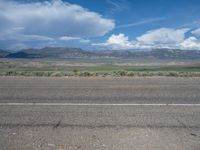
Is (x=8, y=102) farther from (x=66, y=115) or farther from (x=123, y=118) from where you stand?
Answer: (x=123, y=118)

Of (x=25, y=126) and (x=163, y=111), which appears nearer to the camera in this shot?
(x=25, y=126)

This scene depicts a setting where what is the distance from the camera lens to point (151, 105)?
7523mm

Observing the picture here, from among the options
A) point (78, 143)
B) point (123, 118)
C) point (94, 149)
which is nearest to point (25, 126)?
point (78, 143)

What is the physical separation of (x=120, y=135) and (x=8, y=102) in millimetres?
4892

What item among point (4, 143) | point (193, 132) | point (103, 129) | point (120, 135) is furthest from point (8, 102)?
point (193, 132)

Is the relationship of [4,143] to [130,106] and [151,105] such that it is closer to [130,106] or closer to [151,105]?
[130,106]

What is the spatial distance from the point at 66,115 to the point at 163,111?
9.84 ft

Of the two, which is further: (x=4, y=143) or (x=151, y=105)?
(x=151, y=105)

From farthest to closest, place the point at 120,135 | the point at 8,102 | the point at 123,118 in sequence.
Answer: the point at 8,102 < the point at 123,118 < the point at 120,135

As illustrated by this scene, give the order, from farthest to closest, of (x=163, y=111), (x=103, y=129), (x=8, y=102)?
1. (x=8, y=102)
2. (x=163, y=111)
3. (x=103, y=129)

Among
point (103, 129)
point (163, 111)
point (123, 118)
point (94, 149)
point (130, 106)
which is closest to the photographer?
point (94, 149)

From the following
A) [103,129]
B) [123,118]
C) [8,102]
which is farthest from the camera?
[8,102]

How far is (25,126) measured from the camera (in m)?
5.53

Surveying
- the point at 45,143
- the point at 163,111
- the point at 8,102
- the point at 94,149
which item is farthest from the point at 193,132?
the point at 8,102
